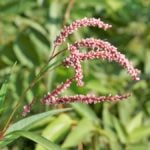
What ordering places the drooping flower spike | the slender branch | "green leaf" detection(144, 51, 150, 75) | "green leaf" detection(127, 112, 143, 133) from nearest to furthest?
the drooping flower spike
"green leaf" detection(127, 112, 143, 133)
the slender branch
"green leaf" detection(144, 51, 150, 75)

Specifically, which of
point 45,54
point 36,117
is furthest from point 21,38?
point 36,117

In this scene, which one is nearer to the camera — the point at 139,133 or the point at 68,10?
the point at 139,133

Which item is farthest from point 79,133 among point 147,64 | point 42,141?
point 42,141

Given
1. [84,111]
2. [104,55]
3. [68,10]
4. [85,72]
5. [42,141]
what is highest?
[68,10]

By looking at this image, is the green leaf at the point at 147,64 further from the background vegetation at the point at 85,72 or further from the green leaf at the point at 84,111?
the green leaf at the point at 84,111

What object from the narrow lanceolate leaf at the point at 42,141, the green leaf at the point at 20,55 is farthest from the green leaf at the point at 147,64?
the narrow lanceolate leaf at the point at 42,141

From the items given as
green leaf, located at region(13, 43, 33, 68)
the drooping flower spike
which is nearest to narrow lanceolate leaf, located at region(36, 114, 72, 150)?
green leaf, located at region(13, 43, 33, 68)

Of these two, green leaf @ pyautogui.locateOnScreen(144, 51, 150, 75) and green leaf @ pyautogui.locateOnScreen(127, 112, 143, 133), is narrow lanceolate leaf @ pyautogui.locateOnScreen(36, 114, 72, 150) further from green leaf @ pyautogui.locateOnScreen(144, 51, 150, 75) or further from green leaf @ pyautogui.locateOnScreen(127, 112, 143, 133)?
green leaf @ pyautogui.locateOnScreen(144, 51, 150, 75)

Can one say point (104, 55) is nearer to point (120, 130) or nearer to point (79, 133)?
point (79, 133)
